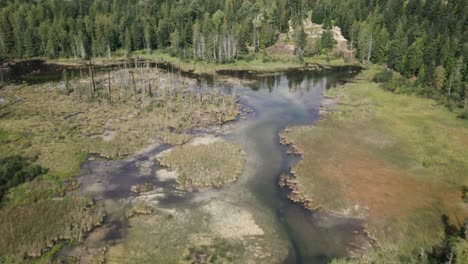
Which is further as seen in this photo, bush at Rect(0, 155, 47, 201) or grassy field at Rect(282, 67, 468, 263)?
bush at Rect(0, 155, 47, 201)

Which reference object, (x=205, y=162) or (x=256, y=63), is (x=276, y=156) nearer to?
(x=205, y=162)

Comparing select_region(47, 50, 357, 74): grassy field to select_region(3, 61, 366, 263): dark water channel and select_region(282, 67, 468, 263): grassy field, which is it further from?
select_region(282, 67, 468, 263): grassy field

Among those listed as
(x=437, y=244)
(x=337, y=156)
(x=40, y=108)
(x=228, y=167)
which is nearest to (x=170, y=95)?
(x=40, y=108)

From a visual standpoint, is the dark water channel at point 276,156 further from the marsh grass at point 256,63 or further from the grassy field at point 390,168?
the marsh grass at point 256,63

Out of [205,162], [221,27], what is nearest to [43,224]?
[205,162]

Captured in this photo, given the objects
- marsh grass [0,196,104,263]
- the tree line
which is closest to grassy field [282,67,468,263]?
marsh grass [0,196,104,263]

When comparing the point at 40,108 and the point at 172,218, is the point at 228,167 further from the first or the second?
the point at 40,108
